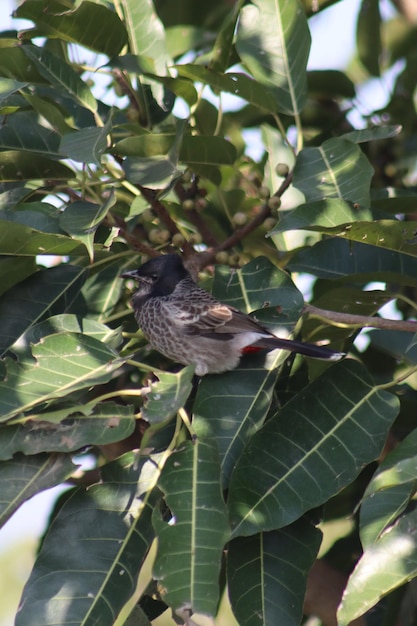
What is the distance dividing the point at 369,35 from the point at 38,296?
101 inches

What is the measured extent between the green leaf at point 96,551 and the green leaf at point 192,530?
6.5 inches

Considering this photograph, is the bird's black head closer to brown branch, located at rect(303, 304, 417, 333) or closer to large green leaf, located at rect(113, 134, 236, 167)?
large green leaf, located at rect(113, 134, 236, 167)

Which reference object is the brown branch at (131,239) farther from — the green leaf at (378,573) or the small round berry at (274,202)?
the green leaf at (378,573)

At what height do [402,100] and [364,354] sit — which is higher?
[402,100]

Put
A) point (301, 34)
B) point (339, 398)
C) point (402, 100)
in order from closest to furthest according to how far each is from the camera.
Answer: point (339, 398), point (301, 34), point (402, 100)

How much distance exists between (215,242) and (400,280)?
0.77m

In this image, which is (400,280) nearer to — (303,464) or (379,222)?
(379,222)

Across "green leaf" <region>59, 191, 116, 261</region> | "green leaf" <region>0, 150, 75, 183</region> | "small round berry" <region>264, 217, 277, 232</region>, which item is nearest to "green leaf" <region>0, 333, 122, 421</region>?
"green leaf" <region>59, 191, 116, 261</region>

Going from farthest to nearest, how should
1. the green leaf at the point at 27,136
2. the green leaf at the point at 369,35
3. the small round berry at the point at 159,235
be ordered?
the green leaf at the point at 369,35, the small round berry at the point at 159,235, the green leaf at the point at 27,136

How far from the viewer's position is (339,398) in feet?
9.04

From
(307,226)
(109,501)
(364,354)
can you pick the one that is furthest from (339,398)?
(364,354)

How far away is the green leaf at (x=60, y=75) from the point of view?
3.20 meters

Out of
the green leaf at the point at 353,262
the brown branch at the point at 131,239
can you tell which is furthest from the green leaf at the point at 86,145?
the green leaf at the point at 353,262

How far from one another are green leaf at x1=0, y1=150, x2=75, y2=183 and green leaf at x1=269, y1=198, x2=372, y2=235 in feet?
3.04
